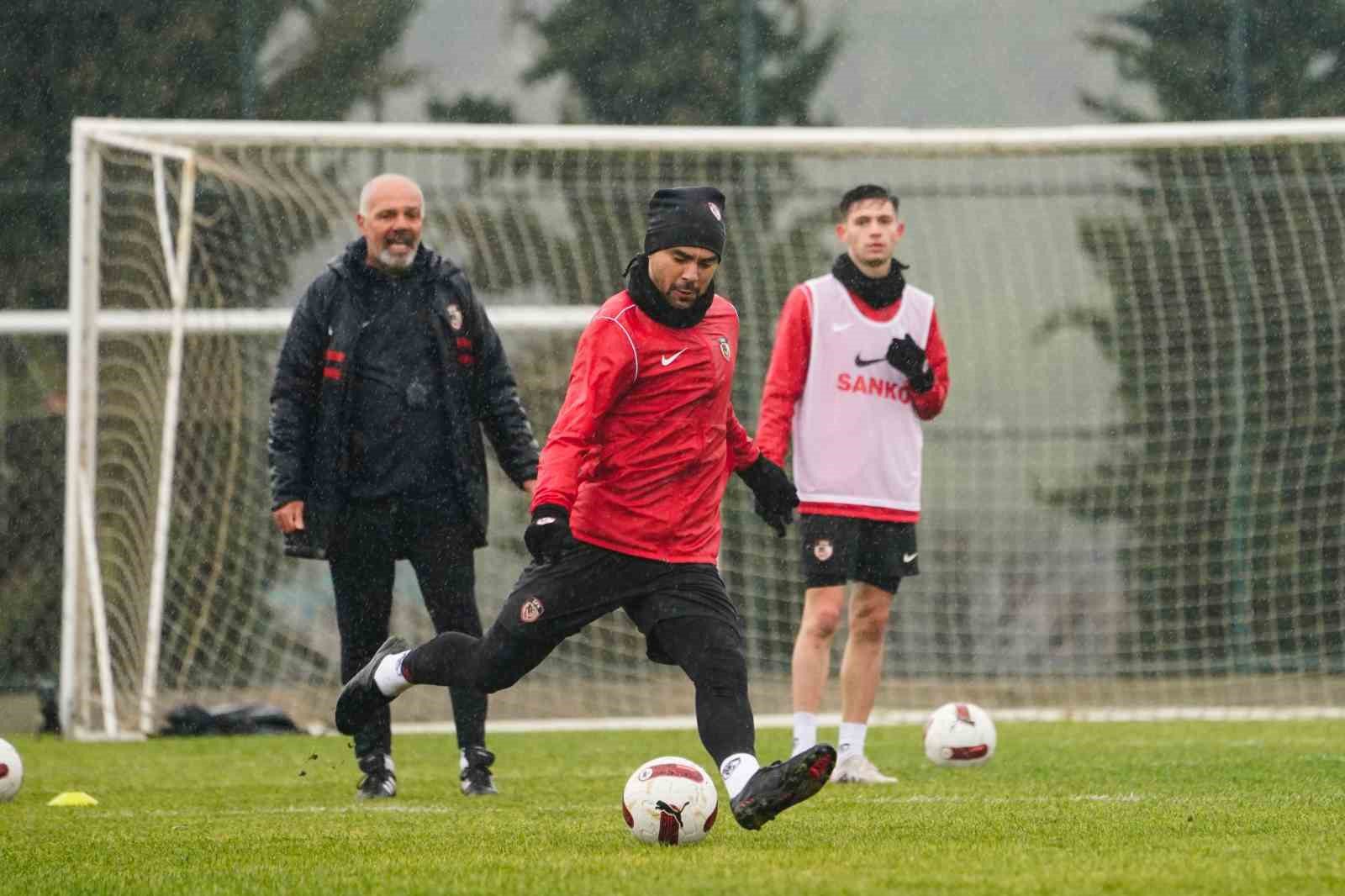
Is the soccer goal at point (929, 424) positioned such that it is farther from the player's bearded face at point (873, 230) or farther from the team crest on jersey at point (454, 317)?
the team crest on jersey at point (454, 317)

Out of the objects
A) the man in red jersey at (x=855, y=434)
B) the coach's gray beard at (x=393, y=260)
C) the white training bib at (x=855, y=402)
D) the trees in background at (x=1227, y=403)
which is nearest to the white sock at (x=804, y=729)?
the man in red jersey at (x=855, y=434)

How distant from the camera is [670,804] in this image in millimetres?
5027

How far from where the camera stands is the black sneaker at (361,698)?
5.94 meters

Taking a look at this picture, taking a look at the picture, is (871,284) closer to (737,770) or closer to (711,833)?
(711,833)

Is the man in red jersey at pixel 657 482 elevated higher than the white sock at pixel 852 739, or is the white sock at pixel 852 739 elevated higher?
the man in red jersey at pixel 657 482

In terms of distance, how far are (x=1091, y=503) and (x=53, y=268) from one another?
7786 mm

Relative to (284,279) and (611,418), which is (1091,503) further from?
(611,418)

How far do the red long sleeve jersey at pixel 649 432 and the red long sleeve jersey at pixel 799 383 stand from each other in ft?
6.34

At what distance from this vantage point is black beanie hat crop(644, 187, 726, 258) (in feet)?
17.3

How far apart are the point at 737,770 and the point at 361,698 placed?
1.36 m

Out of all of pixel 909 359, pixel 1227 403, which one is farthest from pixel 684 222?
pixel 1227 403

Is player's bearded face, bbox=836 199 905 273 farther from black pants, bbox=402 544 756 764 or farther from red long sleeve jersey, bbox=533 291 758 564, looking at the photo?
black pants, bbox=402 544 756 764

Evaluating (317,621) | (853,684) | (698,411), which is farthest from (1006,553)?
(698,411)

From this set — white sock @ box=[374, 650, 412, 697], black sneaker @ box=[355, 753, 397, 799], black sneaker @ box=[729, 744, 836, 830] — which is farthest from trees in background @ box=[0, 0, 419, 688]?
black sneaker @ box=[729, 744, 836, 830]
